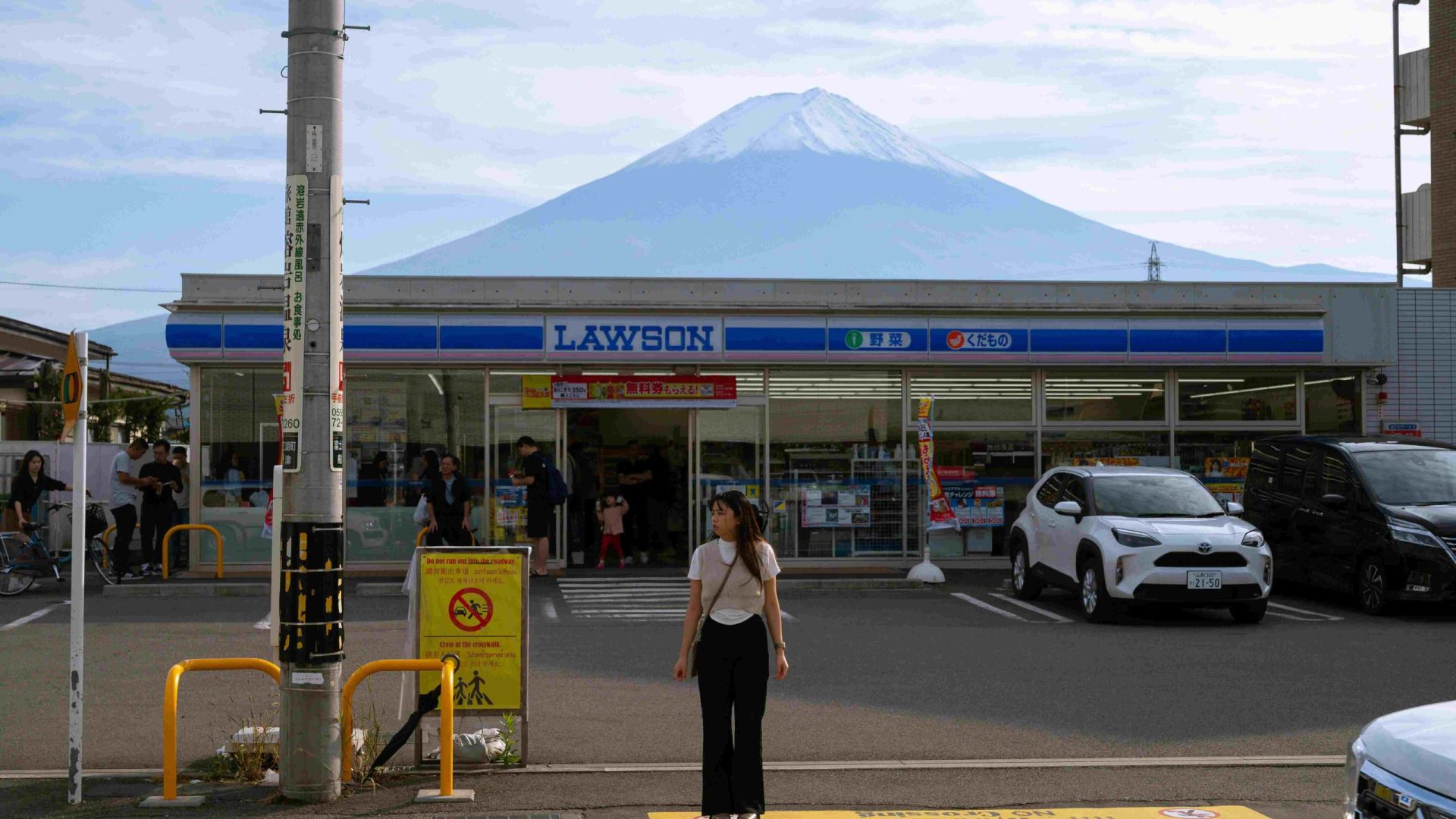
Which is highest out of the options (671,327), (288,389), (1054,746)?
(671,327)

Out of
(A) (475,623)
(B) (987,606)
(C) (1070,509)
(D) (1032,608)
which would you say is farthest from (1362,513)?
(A) (475,623)

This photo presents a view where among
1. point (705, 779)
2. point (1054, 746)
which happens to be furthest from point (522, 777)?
point (1054, 746)

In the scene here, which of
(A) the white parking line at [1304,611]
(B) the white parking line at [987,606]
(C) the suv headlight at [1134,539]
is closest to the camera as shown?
(C) the suv headlight at [1134,539]

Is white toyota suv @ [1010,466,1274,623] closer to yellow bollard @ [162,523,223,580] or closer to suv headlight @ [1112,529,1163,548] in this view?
suv headlight @ [1112,529,1163,548]

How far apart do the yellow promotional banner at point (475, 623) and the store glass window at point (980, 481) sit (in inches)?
524

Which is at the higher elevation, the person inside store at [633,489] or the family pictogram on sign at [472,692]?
the person inside store at [633,489]

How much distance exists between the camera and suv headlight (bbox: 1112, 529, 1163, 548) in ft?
46.5

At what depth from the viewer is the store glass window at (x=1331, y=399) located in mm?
21453

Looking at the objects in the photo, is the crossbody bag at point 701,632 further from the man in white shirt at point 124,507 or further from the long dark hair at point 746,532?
the man in white shirt at point 124,507

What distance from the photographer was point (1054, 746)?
28.0 feet

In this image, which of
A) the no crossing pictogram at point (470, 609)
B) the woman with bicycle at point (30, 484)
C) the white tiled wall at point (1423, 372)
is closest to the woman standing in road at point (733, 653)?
the no crossing pictogram at point (470, 609)

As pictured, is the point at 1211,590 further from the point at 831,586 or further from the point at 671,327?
the point at 671,327

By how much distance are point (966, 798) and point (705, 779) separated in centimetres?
144

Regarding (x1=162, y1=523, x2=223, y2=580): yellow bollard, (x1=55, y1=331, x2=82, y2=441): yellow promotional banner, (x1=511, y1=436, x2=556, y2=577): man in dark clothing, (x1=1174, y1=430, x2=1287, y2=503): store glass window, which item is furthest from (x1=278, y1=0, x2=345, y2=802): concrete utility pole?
(x1=1174, y1=430, x2=1287, y2=503): store glass window
